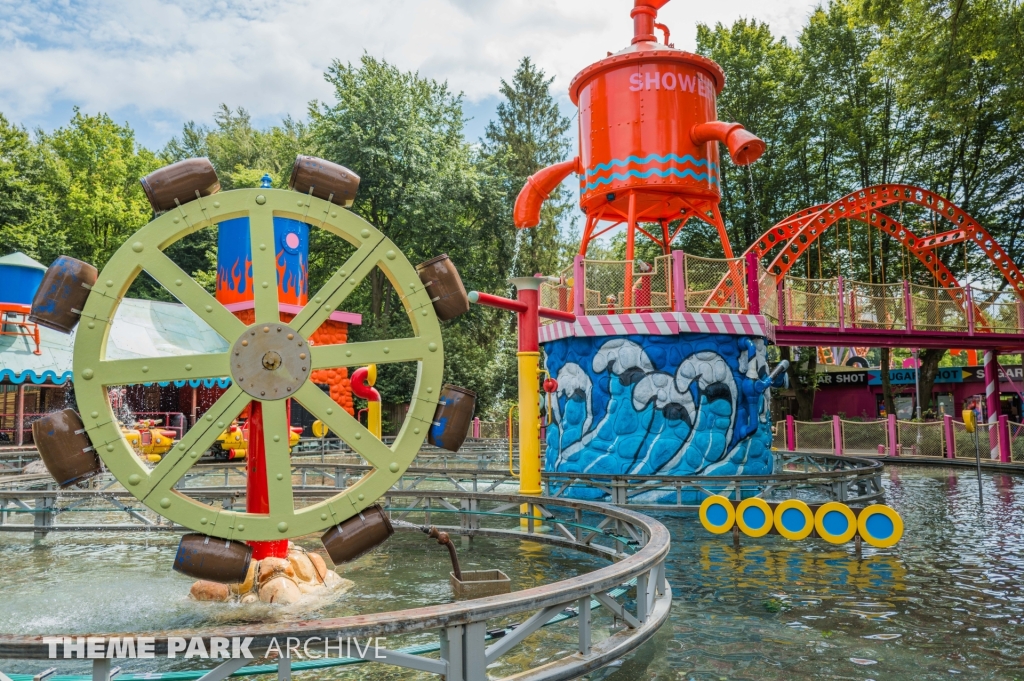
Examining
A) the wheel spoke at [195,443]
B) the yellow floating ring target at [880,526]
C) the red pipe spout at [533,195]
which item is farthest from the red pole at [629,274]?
the wheel spoke at [195,443]

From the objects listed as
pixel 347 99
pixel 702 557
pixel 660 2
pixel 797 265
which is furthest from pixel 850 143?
pixel 702 557

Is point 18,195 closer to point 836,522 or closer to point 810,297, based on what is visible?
point 810,297

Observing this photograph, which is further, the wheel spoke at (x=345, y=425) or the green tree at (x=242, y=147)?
the green tree at (x=242, y=147)

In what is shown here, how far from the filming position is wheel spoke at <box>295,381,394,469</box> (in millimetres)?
5891

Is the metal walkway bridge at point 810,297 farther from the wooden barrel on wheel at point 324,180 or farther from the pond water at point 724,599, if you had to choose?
the wooden barrel on wheel at point 324,180

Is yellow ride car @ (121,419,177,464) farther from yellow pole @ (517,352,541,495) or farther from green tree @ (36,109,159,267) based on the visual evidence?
green tree @ (36,109,159,267)

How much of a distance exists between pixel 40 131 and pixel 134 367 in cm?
4238

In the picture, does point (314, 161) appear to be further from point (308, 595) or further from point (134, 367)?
point (308, 595)

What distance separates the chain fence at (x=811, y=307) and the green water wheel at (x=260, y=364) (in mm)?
15942

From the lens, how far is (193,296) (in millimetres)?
5945

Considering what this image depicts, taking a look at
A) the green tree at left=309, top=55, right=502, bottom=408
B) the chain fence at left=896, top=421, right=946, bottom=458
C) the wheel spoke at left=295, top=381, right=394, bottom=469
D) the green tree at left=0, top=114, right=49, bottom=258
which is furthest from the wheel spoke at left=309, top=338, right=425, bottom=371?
the green tree at left=0, top=114, right=49, bottom=258

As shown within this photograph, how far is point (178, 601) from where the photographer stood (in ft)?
23.4

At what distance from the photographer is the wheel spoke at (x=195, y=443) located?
5680 mm

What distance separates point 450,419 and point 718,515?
5.37 m
